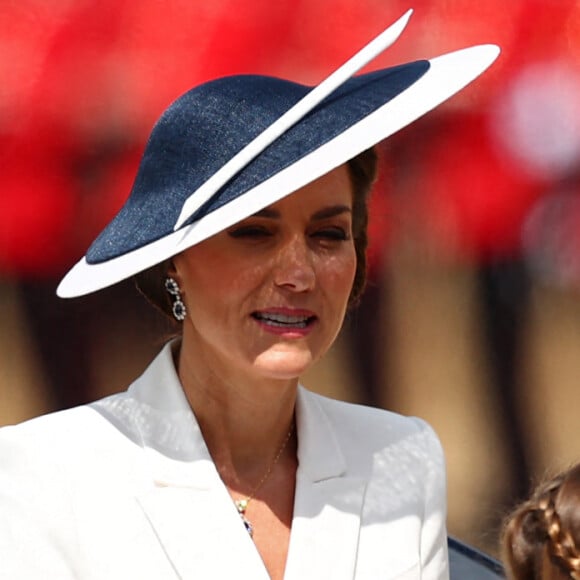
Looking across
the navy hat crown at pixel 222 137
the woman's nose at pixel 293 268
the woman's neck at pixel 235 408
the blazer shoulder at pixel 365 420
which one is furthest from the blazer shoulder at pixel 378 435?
the navy hat crown at pixel 222 137

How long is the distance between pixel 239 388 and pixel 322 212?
273 millimetres

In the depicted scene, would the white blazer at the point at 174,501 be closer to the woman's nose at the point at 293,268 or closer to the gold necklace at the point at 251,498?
the gold necklace at the point at 251,498

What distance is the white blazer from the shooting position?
1500 millimetres

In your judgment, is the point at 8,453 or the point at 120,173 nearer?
the point at 8,453

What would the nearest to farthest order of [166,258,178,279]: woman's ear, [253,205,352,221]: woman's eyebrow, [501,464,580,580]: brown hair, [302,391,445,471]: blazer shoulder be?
[501,464,580,580]: brown hair < [253,205,352,221]: woman's eyebrow < [166,258,178,279]: woman's ear < [302,391,445,471]: blazer shoulder

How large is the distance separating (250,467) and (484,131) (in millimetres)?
1102

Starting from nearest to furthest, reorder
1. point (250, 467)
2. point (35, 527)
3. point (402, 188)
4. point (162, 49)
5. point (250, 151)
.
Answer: point (250, 151)
point (35, 527)
point (250, 467)
point (162, 49)
point (402, 188)

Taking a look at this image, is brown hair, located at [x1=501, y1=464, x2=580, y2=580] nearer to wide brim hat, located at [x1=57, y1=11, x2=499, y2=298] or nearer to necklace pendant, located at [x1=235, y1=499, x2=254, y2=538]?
necklace pendant, located at [x1=235, y1=499, x2=254, y2=538]

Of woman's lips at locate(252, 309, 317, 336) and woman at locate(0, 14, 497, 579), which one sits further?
woman's lips at locate(252, 309, 317, 336)

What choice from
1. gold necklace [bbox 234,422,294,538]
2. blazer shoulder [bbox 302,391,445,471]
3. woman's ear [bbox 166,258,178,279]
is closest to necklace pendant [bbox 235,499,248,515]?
gold necklace [bbox 234,422,294,538]

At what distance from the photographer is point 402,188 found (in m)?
2.51

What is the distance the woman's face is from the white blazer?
0.17m

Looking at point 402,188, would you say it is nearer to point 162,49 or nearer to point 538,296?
point 538,296

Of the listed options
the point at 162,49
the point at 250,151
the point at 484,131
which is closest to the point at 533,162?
the point at 484,131
